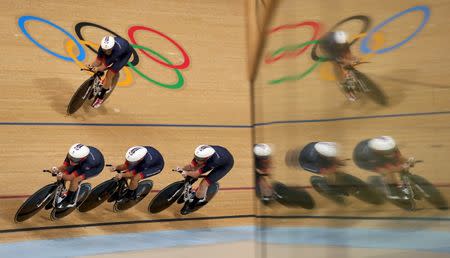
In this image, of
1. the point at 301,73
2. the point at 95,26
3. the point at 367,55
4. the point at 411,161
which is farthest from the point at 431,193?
the point at 95,26

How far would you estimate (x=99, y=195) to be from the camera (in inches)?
143

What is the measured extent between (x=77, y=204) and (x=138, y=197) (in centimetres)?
45

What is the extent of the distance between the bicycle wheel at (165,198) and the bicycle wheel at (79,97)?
0.94 m

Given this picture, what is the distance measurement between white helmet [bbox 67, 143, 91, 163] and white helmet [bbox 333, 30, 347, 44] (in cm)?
302

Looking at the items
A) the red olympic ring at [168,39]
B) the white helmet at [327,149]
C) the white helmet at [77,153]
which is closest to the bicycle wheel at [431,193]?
the white helmet at [327,149]

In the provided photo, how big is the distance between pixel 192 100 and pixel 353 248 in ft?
11.6

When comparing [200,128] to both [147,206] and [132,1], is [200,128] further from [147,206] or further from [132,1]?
[132,1]

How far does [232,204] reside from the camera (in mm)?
4035

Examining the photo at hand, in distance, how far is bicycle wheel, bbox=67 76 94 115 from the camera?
12.2 ft

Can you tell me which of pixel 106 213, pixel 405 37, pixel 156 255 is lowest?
pixel 405 37

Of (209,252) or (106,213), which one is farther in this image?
(106,213)

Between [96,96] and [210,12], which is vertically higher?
[210,12]

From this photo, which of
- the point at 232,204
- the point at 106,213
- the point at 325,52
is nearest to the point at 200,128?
the point at 232,204

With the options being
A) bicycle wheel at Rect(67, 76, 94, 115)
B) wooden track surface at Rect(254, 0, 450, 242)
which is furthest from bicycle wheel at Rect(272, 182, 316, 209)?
bicycle wheel at Rect(67, 76, 94, 115)
